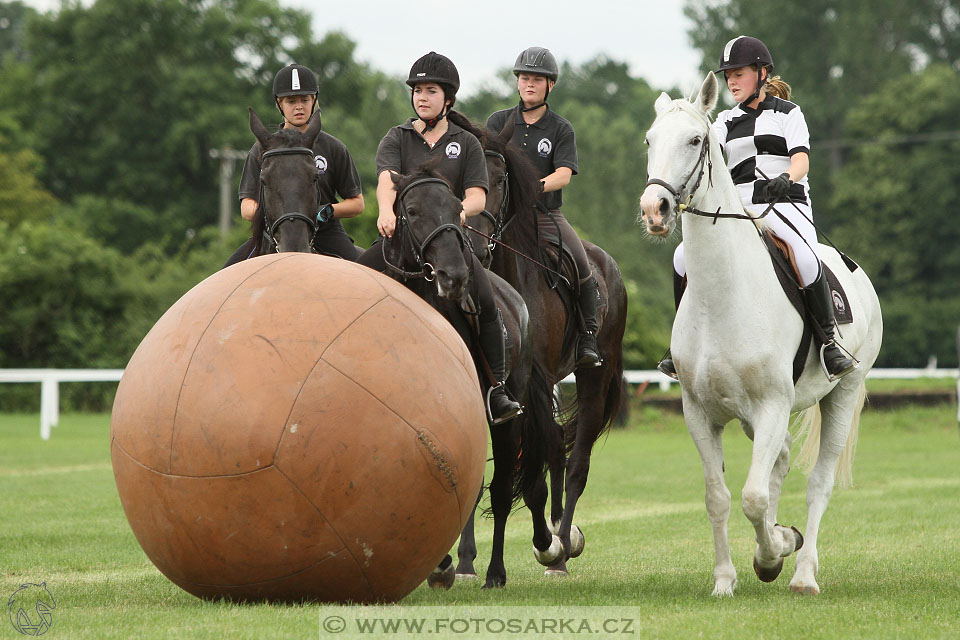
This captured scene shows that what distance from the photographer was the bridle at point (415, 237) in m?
7.33

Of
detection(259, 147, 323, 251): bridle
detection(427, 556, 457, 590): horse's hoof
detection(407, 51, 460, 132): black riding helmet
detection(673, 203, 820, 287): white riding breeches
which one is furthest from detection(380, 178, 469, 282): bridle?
detection(427, 556, 457, 590): horse's hoof

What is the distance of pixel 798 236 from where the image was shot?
865cm

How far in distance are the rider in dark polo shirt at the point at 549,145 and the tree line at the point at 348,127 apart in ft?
109

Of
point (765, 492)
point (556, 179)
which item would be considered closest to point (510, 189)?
point (556, 179)

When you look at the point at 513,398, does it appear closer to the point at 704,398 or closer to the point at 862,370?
the point at 704,398

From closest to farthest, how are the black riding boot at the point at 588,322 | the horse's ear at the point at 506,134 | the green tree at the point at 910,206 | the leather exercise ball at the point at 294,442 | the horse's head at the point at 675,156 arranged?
the leather exercise ball at the point at 294,442 < the horse's head at the point at 675,156 < the horse's ear at the point at 506,134 < the black riding boot at the point at 588,322 < the green tree at the point at 910,206

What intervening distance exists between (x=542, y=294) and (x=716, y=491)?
7.59 feet

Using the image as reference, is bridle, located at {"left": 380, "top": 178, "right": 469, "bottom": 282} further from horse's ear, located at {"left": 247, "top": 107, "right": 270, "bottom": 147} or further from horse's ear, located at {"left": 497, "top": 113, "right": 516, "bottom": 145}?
horse's ear, located at {"left": 497, "top": 113, "right": 516, "bottom": 145}

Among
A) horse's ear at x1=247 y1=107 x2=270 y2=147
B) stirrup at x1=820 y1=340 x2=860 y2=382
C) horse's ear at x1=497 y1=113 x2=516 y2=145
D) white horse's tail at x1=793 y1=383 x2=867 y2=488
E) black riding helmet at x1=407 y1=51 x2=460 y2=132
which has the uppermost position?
black riding helmet at x1=407 y1=51 x2=460 y2=132

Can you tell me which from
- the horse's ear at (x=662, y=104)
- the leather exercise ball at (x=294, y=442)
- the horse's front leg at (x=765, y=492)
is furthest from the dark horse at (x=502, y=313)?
the horse's front leg at (x=765, y=492)

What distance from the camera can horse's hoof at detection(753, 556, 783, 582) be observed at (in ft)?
26.8

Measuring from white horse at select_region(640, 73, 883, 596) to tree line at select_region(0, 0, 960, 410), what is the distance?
35854 mm

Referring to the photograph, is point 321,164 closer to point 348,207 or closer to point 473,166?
point 348,207

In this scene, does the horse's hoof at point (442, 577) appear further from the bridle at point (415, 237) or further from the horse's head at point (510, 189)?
the horse's head at point (510, 189)
